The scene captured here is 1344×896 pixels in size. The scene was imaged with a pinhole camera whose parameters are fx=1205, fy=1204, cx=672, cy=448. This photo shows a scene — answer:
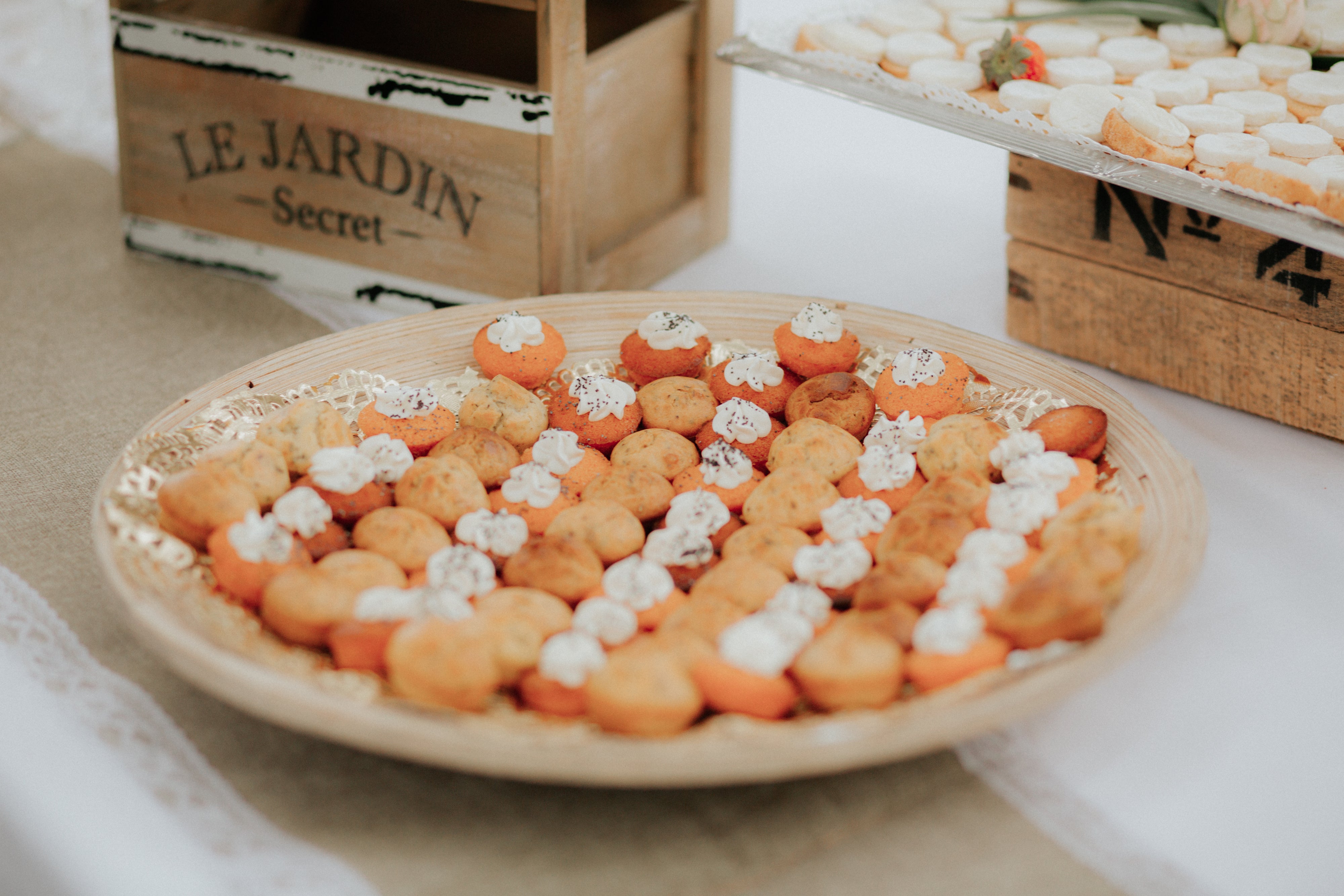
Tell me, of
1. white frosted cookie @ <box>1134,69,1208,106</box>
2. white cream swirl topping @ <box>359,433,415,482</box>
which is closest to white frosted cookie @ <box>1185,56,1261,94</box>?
white frosted cookie @ <box>1134,69,1208,106</box>

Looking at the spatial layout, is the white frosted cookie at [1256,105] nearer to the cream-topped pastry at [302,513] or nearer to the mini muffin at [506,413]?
the mini muffin at [506,413]

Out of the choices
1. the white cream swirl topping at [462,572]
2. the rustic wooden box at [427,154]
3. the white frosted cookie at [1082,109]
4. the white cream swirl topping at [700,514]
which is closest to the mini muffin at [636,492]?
the white cream swirl topping at [700,514]

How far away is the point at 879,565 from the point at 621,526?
0.20 metres

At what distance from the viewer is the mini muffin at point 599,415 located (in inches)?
42.6

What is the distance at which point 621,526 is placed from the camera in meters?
0.93

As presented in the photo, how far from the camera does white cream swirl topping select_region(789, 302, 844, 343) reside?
1130 mm

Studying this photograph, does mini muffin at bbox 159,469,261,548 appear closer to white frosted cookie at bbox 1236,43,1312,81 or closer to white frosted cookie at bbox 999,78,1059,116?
white frosted cookie at bbox 999,78,1059,116

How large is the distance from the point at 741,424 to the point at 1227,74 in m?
0.71

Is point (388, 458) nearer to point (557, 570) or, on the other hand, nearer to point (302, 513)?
point (302, 513)

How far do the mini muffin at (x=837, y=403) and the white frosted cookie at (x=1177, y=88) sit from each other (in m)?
0.49

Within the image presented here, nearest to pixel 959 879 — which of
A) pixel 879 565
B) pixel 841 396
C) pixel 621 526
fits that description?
pixel 879 565

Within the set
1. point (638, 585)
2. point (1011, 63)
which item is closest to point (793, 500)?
point (638, 585)

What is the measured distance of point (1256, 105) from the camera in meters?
1.23

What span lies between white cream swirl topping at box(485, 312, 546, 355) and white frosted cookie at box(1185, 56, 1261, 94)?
2.56 ft
